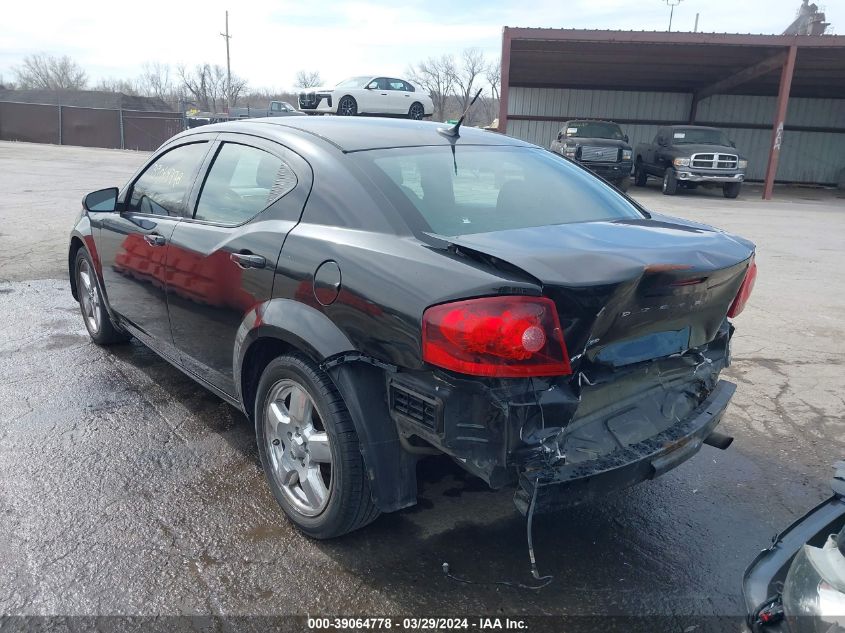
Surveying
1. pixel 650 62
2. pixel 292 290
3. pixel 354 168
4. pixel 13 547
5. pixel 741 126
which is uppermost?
pixel 650 62

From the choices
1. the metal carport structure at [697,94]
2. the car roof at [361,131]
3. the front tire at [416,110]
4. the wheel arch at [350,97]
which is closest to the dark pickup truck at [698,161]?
the metal carport structure at [697,94]

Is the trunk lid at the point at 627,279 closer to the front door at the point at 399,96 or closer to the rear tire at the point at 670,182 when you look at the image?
the rear tire at the point at 670,182

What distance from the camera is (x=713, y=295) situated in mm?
2496

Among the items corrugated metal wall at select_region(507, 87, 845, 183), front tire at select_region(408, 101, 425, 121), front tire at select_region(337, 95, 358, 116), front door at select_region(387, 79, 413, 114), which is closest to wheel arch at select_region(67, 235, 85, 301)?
front tire at select_region(337, 95, 358, 116)

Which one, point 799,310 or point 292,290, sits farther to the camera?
point 799,310

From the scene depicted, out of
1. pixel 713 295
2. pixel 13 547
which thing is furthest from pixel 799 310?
pixel 13 547

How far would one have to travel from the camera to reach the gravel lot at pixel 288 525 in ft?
7.86

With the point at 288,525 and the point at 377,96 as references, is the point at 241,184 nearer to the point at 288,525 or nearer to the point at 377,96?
the point at 288,525

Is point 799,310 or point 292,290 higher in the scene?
point 292,290

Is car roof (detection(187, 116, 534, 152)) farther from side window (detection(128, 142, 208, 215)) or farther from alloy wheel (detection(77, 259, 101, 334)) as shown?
alloy wheel (detection(77, 259, 101, 334))

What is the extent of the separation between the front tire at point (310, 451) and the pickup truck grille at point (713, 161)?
18425mm

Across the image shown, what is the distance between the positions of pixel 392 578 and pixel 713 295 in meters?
1.66

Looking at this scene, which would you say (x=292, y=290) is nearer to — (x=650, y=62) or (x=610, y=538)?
(x=610, y=538)

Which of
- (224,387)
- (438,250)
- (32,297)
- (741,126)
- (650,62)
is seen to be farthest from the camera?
(741,126)
